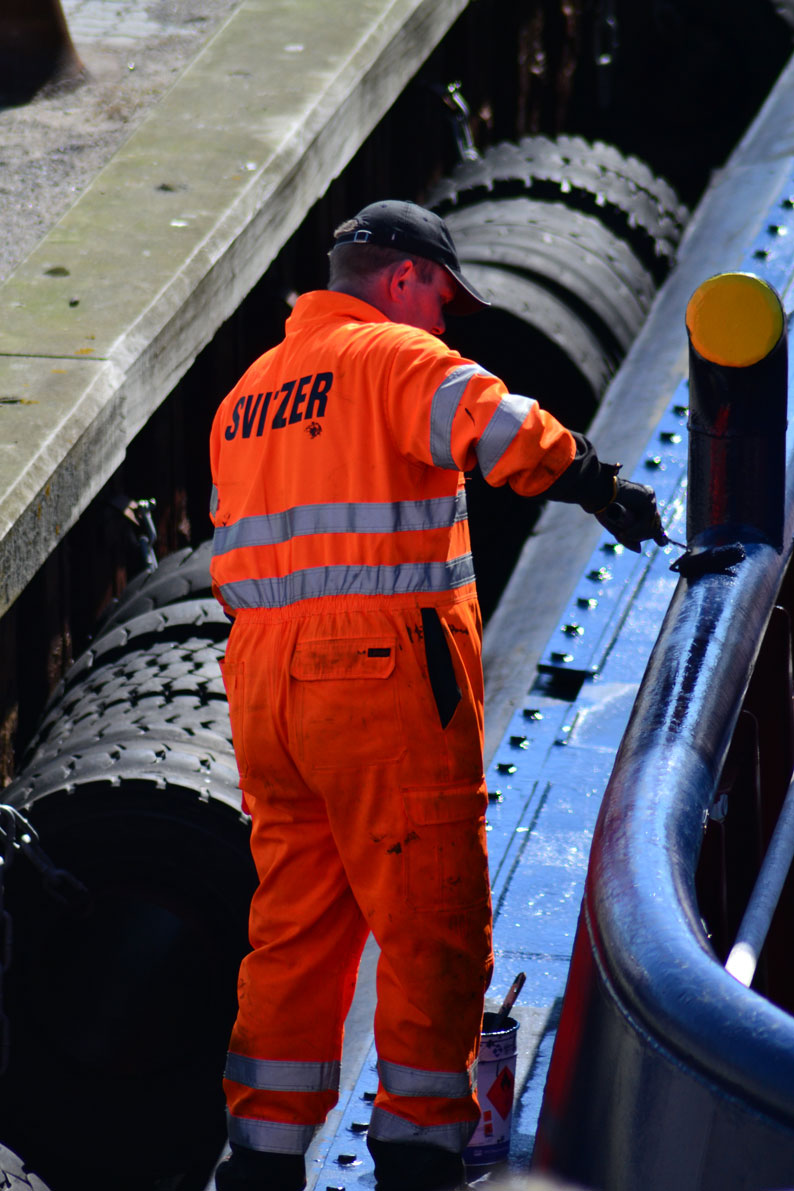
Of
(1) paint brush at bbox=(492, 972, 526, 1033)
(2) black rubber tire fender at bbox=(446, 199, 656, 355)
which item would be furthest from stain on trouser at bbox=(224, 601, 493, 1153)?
(2) black rubber tire fender at bbox=(446, 199, 656, 355)

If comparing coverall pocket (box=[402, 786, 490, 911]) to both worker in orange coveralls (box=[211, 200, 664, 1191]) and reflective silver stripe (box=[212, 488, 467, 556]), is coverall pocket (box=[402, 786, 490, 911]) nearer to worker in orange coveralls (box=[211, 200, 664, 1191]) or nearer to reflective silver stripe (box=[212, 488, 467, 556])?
worker in orange coveralls (box=[211, 200, 664, 1191])

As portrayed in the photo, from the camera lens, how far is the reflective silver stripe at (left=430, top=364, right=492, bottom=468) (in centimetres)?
272

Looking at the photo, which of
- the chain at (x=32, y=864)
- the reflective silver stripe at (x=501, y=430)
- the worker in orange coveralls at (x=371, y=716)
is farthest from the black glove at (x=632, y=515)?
the chain at (x=32, y=864)

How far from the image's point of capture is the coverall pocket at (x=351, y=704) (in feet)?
9.12

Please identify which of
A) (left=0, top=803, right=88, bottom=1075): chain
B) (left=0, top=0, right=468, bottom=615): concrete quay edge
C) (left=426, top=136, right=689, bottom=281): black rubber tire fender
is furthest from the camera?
(left=426, top=136, right=689, bottom=281): black rubber tire fender

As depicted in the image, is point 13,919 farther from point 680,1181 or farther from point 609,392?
point 609,392

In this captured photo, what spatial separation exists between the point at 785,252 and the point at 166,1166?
3770 mm

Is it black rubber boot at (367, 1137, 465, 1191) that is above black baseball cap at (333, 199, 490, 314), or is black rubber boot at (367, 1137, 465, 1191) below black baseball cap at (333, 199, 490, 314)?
below

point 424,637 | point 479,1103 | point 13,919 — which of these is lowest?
point 13,919

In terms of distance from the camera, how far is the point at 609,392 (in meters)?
5.53

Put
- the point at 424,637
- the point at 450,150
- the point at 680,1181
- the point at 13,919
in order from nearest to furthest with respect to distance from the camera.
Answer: the point at 680,1181 < the point at 424,637 < the point at 13,919 < the point at 450,150

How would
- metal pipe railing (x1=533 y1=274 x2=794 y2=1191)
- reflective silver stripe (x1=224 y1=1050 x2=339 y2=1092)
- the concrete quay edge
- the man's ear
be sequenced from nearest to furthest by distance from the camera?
1. metal pipe railing (x1=533 y1=274 x2=794 y2=1191)
2. reflective silver stripe (x1=224 y1=1050 x2=339 y2=1092)
3. the man's ear
4. the concrete quay edge

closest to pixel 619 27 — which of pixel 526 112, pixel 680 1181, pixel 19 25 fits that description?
pixel 526 112

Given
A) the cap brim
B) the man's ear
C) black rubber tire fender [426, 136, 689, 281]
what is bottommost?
black rubber tire fender [426, 136, 689, 281]
